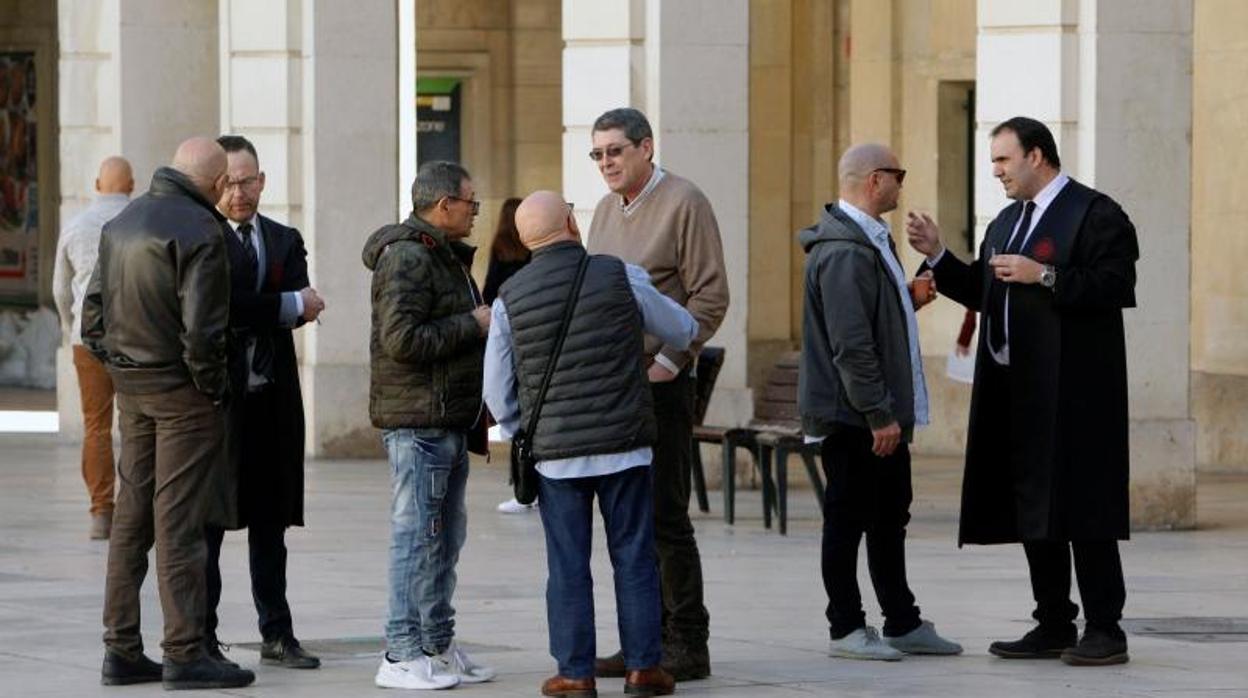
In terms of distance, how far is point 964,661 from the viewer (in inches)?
432

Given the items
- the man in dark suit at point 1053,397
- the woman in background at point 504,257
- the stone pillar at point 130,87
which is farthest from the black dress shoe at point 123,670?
the stone pillar at point 130,87

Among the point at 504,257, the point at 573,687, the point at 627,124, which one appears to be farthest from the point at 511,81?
the point at 573,687

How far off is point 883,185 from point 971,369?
2030 mm

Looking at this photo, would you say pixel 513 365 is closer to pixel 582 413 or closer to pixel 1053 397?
pixel 582 413

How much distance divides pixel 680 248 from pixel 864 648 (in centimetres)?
162

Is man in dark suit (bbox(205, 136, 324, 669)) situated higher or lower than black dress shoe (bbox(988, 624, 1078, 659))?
higher

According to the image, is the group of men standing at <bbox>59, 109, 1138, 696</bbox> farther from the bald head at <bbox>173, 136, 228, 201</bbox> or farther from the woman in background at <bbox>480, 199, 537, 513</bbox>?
the woman in background at <bbox>480, 199, 537, 513</bbox>

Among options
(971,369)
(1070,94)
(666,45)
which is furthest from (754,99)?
(971,369)

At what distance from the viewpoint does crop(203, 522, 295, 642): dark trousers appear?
35.4 feet

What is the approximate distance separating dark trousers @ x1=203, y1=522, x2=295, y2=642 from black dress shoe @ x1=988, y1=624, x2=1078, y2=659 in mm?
2554

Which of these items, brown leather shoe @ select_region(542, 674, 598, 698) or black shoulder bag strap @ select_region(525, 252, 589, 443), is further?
brown leather shoe @ select_region(542, 674, 598, 698)

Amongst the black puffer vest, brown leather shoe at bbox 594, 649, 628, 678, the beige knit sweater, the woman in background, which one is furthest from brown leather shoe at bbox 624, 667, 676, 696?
the woman in background

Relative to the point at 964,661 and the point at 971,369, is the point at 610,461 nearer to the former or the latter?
the point at 964,661

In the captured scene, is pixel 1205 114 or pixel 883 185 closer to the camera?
pixel 883 185
